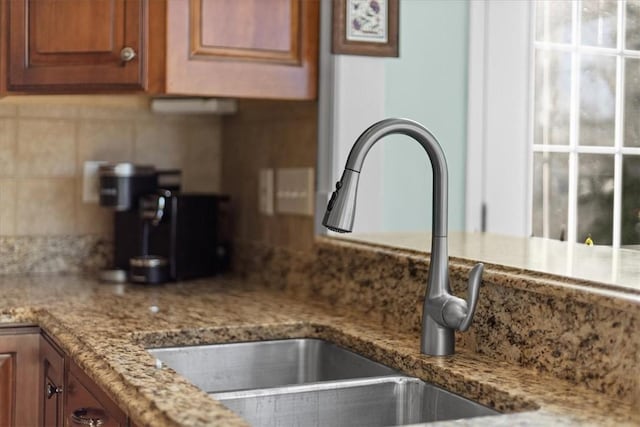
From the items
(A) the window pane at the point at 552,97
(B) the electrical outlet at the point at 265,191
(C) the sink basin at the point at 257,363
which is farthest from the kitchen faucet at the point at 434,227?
(B) the electrical outlet at the point at 265,191

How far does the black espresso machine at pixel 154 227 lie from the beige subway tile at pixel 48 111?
0.22 metres

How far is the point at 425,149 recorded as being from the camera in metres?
1.39

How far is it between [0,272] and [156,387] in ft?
4.46

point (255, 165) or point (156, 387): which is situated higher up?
point (255, 165)

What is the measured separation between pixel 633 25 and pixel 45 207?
160cm

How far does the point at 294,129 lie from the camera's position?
222 cm

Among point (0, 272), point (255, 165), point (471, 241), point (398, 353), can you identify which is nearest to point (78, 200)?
point (0, 272)

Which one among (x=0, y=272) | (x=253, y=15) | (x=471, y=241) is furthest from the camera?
(x=0, y=272)

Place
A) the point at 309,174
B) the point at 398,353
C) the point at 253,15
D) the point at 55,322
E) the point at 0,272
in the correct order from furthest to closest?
the point at 0,272, the point at 309,174, the point at 253,15, the point at 55,322, the point at 398,353

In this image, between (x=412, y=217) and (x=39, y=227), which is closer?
(x=412, y=217)

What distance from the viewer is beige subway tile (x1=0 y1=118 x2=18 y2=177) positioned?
2430mm

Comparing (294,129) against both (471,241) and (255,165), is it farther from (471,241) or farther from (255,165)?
(471,241)

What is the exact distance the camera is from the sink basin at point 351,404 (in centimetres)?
132

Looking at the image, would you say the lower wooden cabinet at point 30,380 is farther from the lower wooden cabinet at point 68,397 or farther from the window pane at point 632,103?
the window pane at point 632,103
